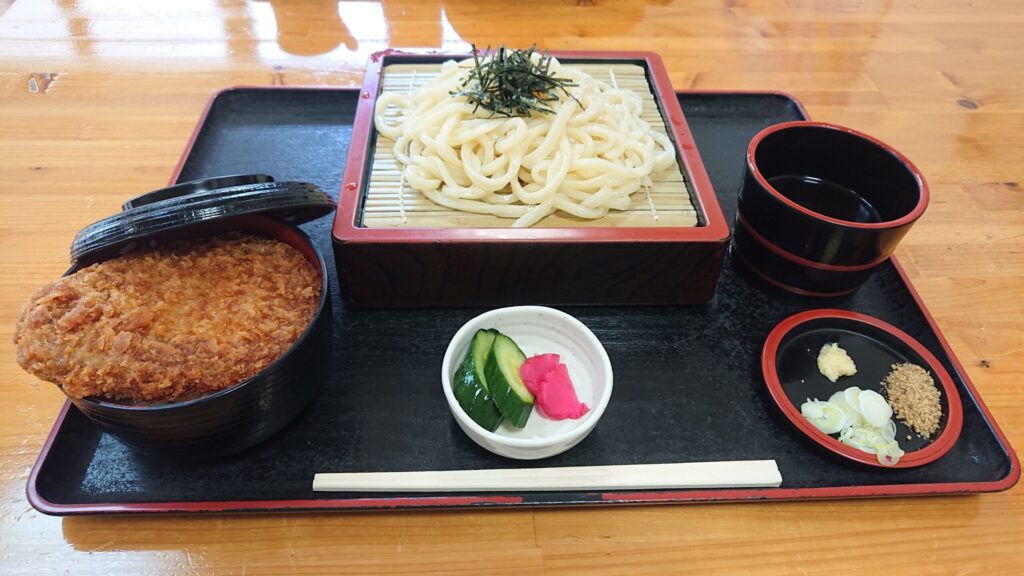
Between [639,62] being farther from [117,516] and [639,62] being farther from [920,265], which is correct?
[117,516]

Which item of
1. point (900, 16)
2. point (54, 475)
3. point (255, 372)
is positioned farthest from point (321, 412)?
point (900, 16)

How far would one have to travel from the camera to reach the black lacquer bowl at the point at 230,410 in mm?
1298

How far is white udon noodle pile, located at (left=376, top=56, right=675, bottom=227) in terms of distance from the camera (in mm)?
1820

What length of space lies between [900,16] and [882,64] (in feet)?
2.09

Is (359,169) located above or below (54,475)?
above

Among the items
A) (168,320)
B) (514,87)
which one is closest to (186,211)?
(168,320)

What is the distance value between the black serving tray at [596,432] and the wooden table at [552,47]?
51 millimetres

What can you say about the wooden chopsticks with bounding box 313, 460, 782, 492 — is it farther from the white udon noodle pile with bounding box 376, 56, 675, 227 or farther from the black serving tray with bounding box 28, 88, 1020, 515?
the white udon noodle pile with bounding box 376, 56, 675, 227

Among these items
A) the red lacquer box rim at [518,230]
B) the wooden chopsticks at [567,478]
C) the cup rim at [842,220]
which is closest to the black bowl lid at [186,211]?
the red lacquer box rim at [518,230]

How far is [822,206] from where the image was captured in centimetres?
202

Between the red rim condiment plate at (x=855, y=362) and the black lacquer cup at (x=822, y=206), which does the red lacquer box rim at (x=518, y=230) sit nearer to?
the black lacquer cup at (x=822, y=206)

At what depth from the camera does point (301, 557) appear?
139cm

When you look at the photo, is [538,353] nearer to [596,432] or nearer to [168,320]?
[596,432]

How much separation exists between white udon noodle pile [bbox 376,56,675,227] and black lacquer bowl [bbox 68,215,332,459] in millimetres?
491
